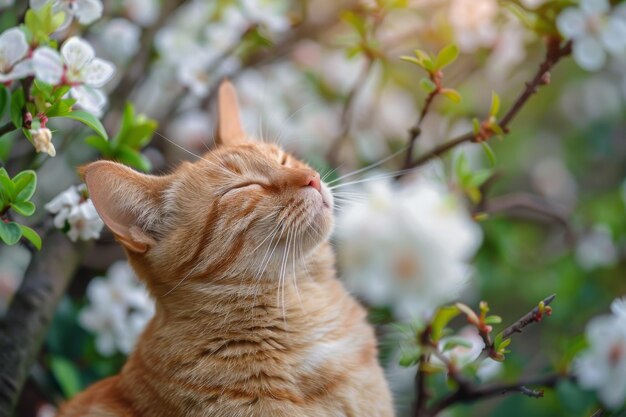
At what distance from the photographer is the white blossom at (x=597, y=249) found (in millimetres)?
1438

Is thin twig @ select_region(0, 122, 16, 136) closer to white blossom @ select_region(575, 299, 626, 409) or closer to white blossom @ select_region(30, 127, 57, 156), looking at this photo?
white blossom @ select_region(30, 127, 57, 156)

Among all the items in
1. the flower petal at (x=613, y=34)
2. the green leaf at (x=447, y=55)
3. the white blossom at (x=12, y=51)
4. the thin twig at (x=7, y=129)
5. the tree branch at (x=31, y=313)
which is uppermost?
the flower petal at (x=613, y=34)

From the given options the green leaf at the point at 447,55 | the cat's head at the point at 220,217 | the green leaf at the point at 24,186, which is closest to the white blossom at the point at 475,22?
the green leaf at the point at 447,55

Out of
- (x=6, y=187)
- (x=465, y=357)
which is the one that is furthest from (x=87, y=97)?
(x=465, y=357)

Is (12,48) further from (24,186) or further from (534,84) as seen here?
(534,84)

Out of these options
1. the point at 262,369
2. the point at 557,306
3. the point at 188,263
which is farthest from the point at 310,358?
the point at 557,306

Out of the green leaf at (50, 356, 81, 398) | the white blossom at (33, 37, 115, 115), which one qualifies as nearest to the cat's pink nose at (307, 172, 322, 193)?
the white blossom at (33, 37, 115, 115)

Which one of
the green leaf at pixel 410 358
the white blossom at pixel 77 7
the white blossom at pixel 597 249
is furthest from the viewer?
the white blossom at pixel 597 249

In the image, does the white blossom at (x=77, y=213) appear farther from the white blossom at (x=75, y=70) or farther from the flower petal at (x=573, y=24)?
the flower petal at (x=573, y=24)

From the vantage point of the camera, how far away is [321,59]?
1683 millimetres

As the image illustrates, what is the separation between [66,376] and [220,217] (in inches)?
18.5

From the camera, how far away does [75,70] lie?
0.76 m

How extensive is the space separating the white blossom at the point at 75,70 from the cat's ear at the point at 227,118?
336 millimetres

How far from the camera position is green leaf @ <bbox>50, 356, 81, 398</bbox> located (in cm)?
115
